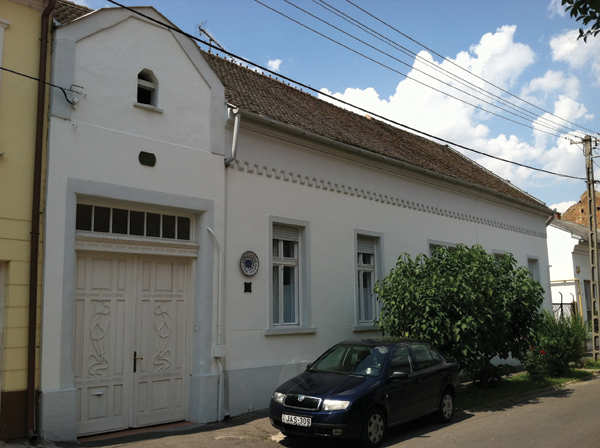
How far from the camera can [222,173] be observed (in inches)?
413

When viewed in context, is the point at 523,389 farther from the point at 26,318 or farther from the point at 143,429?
the point at 26,318

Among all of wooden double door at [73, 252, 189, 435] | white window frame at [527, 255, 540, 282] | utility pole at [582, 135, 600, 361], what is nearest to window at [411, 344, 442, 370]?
wooden double door at [73, 252, 189, 435]

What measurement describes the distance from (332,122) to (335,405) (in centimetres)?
901

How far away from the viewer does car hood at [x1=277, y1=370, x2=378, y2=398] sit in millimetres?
8102

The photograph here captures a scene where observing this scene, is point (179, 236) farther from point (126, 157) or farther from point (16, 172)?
point (16, 172)

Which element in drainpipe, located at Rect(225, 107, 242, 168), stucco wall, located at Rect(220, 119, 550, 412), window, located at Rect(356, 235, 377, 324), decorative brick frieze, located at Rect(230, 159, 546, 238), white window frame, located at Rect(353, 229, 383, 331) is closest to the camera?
drainpipe, located at Rect(225, 107, 242, 168)

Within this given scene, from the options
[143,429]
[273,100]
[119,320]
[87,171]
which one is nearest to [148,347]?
[119,320]

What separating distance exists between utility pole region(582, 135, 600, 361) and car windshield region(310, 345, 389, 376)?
1274 cm

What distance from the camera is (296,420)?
26.2 feet

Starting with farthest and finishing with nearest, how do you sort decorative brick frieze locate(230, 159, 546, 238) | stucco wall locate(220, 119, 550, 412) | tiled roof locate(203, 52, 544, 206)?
tiled roof locate(203, 52, 544, 206)
decorative brick frieze locate(230, 159, 546, 238)
stucco wall locate(220, 119, 550, 412)

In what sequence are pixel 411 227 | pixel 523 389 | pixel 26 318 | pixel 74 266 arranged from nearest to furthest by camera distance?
pixel 26 318 → pixel 74 266 → pixel 523 389 → pixel 411 227

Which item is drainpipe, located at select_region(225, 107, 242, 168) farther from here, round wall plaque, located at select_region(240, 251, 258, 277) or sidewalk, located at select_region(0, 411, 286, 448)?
sidewalk, located at select_region(0, 411, 286, 448)

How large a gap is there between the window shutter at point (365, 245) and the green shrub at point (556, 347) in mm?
4701

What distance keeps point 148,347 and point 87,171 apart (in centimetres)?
303
